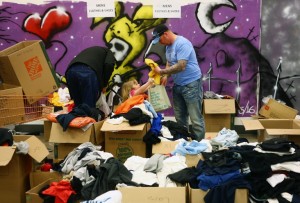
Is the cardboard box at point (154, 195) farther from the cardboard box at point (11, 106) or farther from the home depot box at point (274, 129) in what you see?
the cardboard box at point (11, 106)

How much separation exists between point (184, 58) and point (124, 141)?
1330 mm

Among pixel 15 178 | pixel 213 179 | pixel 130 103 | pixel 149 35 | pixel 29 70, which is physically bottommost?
pixel 15 178

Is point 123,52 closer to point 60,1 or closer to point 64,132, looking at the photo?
point 60,1

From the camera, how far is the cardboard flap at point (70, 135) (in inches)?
148

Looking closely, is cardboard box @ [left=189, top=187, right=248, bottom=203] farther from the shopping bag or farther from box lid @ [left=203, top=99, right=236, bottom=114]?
box lid @ [left=203, top=99, right=236, bottom=114]

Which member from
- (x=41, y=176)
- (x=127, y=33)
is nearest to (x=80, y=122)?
(x=41, y=176)

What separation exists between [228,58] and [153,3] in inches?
56.9

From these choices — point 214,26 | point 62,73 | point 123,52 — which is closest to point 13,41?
point 62,73

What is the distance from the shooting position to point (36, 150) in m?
3.68

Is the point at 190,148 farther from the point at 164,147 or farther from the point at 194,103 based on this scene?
the point at 194,103

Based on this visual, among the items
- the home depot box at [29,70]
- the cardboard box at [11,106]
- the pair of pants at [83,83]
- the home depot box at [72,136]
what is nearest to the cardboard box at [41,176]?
the home depot box at [72,136]

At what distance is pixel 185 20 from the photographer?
5.98 meters

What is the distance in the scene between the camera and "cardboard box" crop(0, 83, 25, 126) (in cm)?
406

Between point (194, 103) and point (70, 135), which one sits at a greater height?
point (194, 103)
